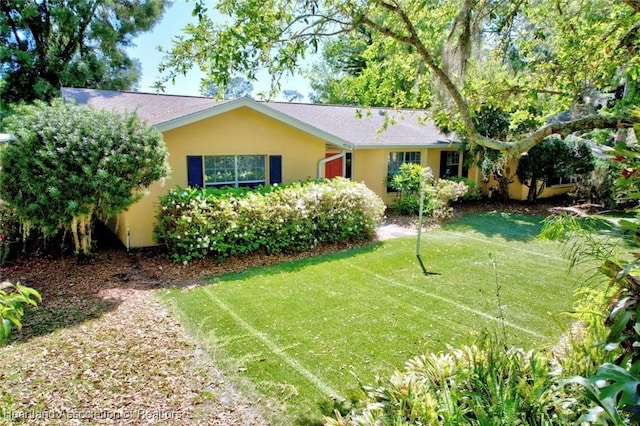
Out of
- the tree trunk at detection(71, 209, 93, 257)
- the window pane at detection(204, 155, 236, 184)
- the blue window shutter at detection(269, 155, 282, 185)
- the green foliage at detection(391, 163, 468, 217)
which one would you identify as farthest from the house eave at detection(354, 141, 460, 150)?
the tree trunk at detection(71, 209, 93, 257)

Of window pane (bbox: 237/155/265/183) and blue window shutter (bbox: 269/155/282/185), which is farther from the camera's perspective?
blue window shutter (bbox: 269/155/282/185)

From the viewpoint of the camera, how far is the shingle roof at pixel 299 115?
9789 mm

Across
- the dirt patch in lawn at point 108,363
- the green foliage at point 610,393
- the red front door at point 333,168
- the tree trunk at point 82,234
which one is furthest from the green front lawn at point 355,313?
the red front door at point 333,168

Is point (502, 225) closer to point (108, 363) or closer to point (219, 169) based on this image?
point (219, 169)

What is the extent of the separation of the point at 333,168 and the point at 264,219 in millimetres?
6125

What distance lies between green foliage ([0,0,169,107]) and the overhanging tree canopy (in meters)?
19.3

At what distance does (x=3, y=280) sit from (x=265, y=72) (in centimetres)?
655

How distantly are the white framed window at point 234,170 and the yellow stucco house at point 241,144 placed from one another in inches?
1.1

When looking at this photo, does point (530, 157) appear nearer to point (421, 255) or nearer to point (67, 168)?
point (421, 255)

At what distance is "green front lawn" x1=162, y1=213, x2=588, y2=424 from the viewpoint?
4691 millimetres

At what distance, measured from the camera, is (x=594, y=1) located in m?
7.91

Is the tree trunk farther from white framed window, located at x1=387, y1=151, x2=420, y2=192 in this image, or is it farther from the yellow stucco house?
white framed window, located at x1=387, y1=151, x2=420, y2=192

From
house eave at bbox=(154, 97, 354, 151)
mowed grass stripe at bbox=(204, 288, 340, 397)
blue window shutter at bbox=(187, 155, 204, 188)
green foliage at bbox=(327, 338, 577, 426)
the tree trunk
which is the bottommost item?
mowed grass stripe at bbox=(204, 288, 340, 397)

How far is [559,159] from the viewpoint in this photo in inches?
605
